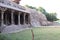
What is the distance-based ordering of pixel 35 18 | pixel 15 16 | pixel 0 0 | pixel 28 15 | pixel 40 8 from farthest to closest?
1. pixel 40 8
2. pixel 35 18
3. pixel 28 15
4. pixel 15 16
5. pixel 0 0

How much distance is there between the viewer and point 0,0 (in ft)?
64.2

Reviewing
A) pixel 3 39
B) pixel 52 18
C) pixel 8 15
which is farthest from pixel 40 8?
pixel 3 39

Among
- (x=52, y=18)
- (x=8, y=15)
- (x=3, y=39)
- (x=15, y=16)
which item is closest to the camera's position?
(x=3, y=39)

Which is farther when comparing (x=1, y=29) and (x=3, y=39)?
(x=1, y=29)

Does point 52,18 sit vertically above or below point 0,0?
below

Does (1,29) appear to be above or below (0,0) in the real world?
below

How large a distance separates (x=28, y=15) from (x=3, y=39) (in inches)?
885

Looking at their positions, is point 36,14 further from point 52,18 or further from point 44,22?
point 52,18

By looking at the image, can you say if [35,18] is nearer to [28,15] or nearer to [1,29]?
[28,15]

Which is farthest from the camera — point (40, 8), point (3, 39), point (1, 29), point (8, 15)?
point (40, 8)

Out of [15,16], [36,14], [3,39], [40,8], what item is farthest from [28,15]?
[40,8]

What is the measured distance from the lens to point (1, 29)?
695 inches

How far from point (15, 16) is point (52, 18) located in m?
25.5

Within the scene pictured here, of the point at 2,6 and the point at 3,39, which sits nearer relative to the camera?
the point at 3,39
